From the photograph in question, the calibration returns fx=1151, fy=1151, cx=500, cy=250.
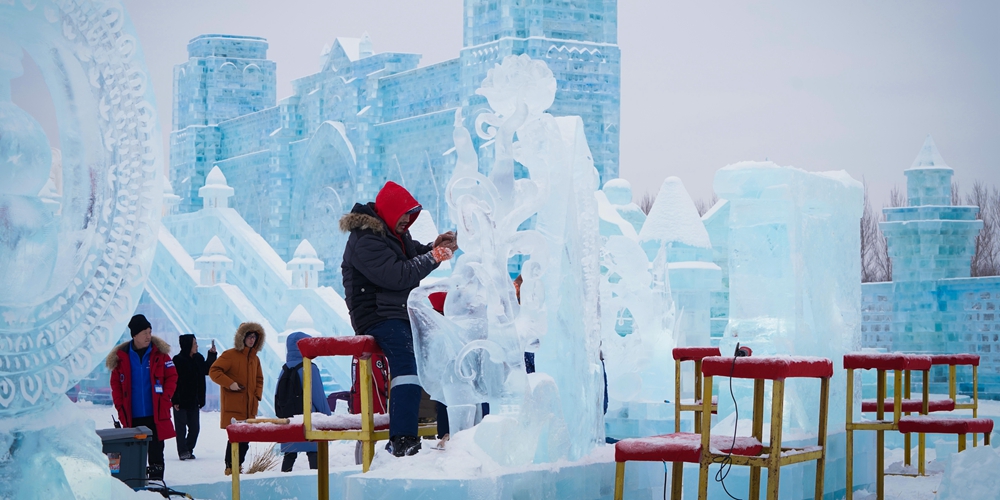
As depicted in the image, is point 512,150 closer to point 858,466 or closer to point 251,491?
point 251,491

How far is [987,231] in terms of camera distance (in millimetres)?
36938

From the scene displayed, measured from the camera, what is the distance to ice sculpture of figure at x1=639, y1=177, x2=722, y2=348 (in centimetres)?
1620

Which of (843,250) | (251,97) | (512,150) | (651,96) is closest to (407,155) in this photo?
(251,97)

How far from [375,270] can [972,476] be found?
288 cm

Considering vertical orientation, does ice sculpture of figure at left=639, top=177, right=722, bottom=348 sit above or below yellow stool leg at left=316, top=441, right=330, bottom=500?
above

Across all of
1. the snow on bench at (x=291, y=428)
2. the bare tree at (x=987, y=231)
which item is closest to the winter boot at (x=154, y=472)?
the snow on bench at (x=291, y=428)

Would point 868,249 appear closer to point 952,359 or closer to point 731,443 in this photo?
point 952,359

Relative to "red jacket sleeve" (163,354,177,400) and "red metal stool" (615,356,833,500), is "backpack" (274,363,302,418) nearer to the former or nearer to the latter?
"red jacket sleeve" (163,354,177,400)

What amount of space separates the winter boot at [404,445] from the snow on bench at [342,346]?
1.28 feet

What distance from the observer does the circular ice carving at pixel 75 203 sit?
4.20m

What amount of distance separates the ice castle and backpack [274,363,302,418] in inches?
457

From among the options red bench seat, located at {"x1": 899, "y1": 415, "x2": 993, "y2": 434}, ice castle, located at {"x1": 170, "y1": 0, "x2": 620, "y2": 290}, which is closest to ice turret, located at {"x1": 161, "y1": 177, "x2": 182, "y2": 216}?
ice castle, located at {"x1": 170, "y1": 0, "x2": 620, "y2": 290}

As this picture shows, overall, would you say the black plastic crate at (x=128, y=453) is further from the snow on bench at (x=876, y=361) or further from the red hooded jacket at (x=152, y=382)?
the snow on bench at (x=876, y=361)

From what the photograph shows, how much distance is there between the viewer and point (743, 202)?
722 cm
